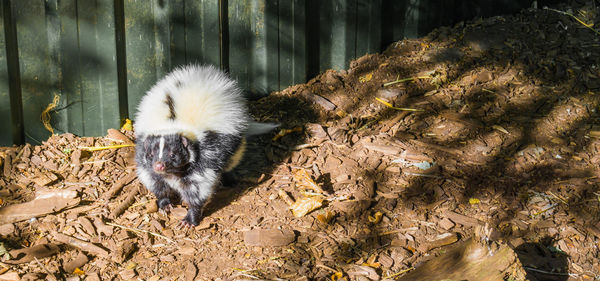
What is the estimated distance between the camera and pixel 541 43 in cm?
637

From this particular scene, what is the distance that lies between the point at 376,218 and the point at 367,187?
1.23 feet

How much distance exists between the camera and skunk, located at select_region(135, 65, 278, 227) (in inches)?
162

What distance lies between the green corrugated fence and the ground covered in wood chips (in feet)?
0.72

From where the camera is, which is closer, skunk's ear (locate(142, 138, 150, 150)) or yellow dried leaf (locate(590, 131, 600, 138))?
skunk's ear (locate(142, 138, 150, 150))

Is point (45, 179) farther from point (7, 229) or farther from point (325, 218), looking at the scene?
point (325, 218)

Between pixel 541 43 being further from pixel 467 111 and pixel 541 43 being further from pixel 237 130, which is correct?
pixel 237 130

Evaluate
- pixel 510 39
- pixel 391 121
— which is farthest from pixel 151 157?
pixel 510 39

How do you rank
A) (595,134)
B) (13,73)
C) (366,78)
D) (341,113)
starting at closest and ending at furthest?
(13,73) → (595,134) → (341,113) → (366,78)

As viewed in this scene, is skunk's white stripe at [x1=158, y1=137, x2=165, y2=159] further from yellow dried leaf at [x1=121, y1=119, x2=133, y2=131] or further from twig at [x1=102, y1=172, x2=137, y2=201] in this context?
yellow dried leaf at [x1=121, y1=119, x2=133, y2=131]

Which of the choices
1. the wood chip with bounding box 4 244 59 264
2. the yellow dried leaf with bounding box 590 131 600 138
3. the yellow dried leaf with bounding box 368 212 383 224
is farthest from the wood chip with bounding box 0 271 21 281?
the yellow dried leaf with bounding box 590 131 600 138

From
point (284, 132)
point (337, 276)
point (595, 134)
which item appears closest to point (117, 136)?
point (284, 132)

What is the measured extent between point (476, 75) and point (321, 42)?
174 cm

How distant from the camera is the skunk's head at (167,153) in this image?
4020 mm

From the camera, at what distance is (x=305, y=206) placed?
4129mm
